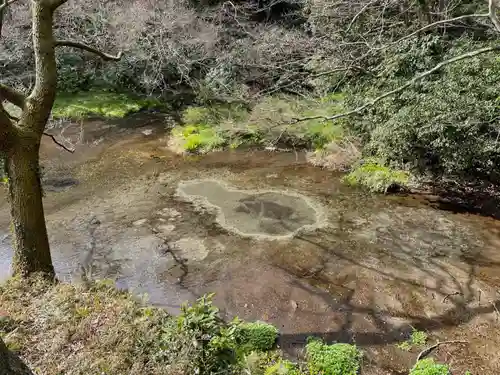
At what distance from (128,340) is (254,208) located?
528 centimetres

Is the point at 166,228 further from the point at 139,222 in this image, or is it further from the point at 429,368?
the point at 429,368

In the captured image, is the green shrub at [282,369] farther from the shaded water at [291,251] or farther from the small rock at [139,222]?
the small rock at [139,222]

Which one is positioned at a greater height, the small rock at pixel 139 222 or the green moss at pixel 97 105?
the green moss at pixel 97 105

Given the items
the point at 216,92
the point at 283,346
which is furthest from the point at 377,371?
the point at 216,92

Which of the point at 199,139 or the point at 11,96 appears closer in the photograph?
the point at 11,96

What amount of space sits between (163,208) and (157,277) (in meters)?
2.45

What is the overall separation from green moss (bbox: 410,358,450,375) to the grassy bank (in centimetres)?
1

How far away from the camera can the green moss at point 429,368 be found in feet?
16.3

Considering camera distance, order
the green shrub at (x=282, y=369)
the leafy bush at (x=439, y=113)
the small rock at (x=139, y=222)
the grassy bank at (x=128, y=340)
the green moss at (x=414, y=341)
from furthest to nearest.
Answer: the leafy bush at (x=439, y=113) < the small rock at (x=139, y=222) < the green moss at (x=414, y=341) < the green shrub at (x=282, y=369) < the grassy bank at (x=128, y=340)

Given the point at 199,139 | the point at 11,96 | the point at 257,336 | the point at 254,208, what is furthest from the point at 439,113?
the point at 11,96

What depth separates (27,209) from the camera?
5465mm

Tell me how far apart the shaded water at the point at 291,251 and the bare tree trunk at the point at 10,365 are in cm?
377

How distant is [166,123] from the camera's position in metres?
15.8

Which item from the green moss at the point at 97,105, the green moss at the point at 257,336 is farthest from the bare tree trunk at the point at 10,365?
the green moss at the point at 97,105
